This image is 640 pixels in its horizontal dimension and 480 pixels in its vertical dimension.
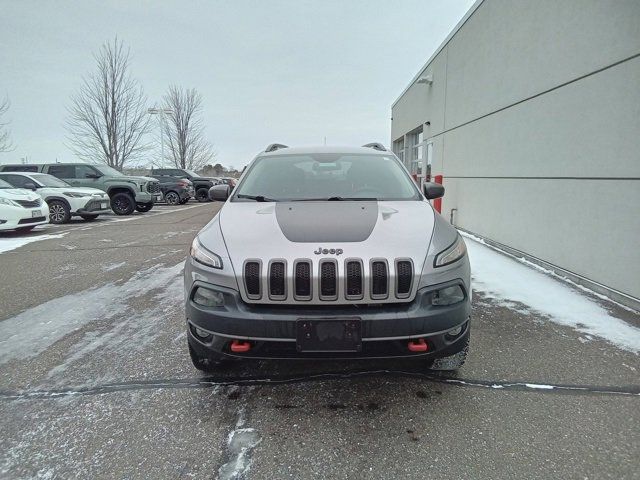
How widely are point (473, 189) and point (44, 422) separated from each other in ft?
Result: 27.8

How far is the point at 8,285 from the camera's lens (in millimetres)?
5285

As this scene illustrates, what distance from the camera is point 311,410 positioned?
95.8 inches

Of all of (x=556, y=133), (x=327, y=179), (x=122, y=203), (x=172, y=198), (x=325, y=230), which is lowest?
(x=172, y=198)

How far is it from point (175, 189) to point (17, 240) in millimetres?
11637

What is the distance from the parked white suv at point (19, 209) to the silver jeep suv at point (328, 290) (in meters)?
9.52

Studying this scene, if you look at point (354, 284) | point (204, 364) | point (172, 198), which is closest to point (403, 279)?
point (354, 284)

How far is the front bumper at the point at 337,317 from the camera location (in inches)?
85.4

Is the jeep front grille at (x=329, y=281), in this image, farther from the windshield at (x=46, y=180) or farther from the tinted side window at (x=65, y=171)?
the tinted side window at (x=65, y=171)

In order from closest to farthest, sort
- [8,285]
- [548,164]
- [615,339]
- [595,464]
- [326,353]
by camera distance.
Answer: [595,464] < [326,353] < [615,339] < [8,285] < [548,164]

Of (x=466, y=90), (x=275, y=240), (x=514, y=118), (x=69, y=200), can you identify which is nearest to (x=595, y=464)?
(x=275, y=240)

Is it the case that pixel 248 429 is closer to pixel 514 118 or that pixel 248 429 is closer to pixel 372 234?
pixel 372 234

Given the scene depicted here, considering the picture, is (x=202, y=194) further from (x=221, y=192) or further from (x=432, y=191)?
(x=432, y=191)

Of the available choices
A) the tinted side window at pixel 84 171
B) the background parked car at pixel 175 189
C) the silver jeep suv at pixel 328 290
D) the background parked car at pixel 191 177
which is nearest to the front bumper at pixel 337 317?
the silver jeep suv at pixel 328 290

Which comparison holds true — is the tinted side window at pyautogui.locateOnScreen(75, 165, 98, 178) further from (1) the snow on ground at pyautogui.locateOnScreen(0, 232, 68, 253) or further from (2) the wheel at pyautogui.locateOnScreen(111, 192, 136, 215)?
(1) the snow on ground at pyautogui.locateOnScreen(0, 232, 68, 253)
